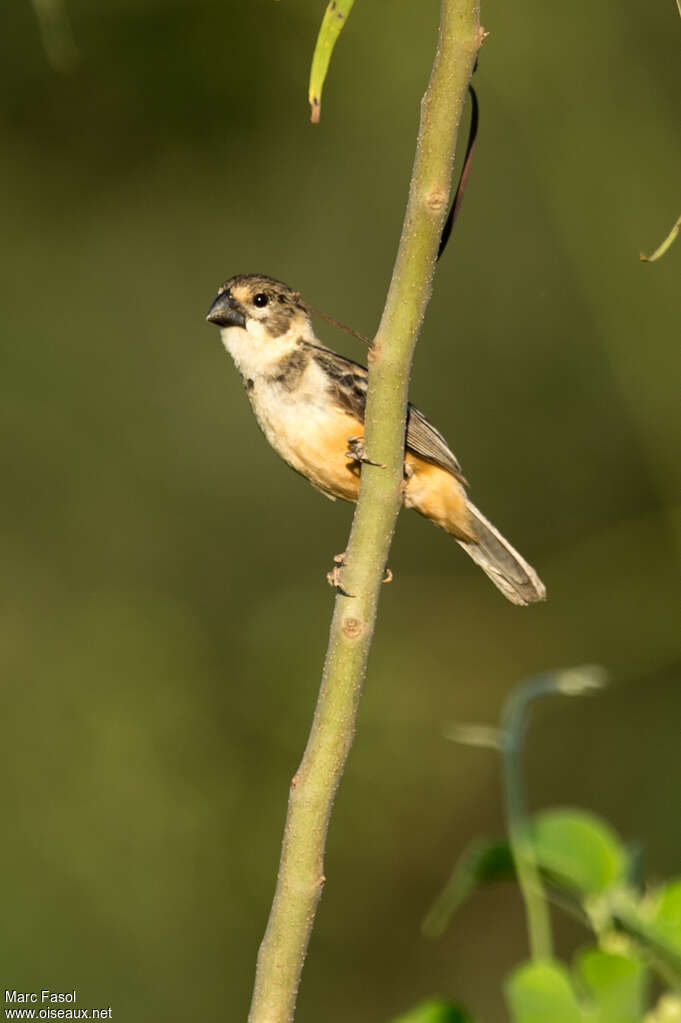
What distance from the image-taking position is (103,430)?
28.7ft

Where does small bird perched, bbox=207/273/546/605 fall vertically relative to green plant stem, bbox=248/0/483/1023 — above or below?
above

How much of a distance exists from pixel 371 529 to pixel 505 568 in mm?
3024

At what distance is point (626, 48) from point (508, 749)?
6.53 metres

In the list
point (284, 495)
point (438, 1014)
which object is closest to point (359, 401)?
point (438, 1014)

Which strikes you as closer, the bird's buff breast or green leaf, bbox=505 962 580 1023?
green leaf, bbox=505 962 580 1023

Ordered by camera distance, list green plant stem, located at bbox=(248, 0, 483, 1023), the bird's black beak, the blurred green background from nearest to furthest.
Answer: green plant stem, located at bbox=(248, 0, 483, 1023)
the bird's black beak
the blurred green background

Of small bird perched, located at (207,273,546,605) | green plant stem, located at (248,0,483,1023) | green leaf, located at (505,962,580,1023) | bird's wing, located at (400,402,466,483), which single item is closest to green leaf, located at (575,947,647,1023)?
green leaf, located at (505,962,580,1023)

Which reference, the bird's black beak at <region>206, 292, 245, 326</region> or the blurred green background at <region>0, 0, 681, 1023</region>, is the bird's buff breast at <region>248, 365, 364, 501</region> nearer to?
the bird's black beak at <region>206, 292, 245, 326</region>

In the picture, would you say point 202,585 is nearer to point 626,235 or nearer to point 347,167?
point 347,167

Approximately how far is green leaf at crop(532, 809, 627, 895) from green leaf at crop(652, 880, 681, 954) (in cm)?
4

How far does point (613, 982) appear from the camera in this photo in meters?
1.04

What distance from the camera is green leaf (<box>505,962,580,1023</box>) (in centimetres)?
104

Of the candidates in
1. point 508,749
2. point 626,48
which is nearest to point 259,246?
point 626,48

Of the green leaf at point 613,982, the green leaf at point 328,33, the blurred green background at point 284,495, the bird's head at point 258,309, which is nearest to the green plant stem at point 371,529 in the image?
the green leaf at point 328,33
